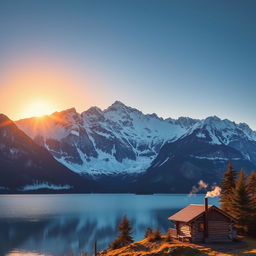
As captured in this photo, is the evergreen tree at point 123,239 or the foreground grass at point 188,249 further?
the evergreen tree at point 123,239

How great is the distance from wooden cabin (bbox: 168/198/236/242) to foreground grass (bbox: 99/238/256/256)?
2106mm

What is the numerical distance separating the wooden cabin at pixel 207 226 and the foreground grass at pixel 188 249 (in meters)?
2.11

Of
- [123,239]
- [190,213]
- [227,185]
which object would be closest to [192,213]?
[190,213]

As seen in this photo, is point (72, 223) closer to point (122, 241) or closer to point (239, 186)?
point (122, 241)

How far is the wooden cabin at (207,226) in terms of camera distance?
58.6 metres

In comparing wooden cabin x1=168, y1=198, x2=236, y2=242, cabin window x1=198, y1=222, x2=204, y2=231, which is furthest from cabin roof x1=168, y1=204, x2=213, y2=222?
cabin window x1=198, y1=222, x2=204, y2=231

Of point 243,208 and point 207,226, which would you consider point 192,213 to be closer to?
point 207,226

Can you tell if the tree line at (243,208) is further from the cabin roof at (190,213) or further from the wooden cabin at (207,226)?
the cabin roof at (190,213)

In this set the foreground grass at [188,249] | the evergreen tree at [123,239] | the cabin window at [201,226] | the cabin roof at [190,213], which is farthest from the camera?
the evergreen tree at [123,239]

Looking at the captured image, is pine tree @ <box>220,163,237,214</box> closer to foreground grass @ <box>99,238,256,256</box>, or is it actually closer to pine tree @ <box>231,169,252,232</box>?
pine tree @ <box>231,169,252,232</box>

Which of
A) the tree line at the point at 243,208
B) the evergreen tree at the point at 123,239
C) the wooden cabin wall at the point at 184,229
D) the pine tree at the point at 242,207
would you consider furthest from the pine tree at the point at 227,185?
the evergreen tree at the point at 123,239

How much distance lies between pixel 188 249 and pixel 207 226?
28.7ft

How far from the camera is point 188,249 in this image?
51250mm

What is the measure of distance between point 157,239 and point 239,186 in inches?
635
